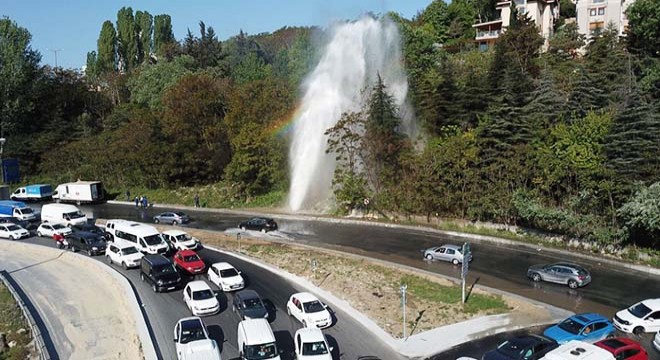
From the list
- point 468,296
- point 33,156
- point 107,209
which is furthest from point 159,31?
point 468,296

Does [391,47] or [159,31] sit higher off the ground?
[159,31]

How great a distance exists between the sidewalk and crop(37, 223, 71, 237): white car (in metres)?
2.37

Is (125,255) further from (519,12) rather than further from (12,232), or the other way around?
(519,12)

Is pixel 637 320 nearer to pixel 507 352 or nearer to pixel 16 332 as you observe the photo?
pixel 507 352

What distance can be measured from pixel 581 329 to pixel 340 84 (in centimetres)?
4246

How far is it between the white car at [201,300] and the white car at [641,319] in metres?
18.9

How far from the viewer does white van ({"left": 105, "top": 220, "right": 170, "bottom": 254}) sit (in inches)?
1426

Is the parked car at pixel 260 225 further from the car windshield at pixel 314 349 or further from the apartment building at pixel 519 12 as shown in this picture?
the apartment building at pixel 519 12

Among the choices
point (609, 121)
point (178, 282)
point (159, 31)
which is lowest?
point (178, 282)

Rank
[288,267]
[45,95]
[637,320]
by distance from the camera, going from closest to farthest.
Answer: [637,320], [288,267], [45,95]

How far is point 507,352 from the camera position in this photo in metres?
21.0

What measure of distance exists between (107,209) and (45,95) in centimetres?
4320

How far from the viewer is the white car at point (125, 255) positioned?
34.2 meters

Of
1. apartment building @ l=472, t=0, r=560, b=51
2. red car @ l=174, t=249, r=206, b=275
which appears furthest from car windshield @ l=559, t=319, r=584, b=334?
apartment building @ l=472, t=0, r=560, b=51
